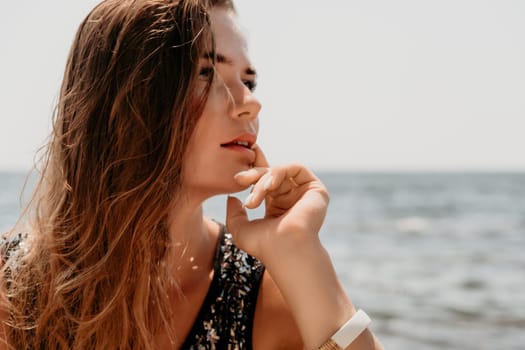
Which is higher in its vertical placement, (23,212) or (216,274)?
(23,212)

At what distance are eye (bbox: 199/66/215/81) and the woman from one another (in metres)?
0.02

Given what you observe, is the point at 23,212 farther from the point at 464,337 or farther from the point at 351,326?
the point at 464,337

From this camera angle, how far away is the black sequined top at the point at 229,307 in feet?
8.06

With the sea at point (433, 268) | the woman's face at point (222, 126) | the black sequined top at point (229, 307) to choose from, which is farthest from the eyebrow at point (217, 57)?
the sea at point (433, 268)

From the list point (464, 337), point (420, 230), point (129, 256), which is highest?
point (129, 256)

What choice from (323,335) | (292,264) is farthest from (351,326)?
(292,264)

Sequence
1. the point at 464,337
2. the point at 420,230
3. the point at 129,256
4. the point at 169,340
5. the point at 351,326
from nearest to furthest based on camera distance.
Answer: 1. the point at 351,326
2. the point at 129,256
3. the point at 169,340
4. the point at 464,337
5. the point at 420,230

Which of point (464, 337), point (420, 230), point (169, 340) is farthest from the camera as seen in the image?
point (420, 230)

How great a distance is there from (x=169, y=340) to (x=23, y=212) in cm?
71

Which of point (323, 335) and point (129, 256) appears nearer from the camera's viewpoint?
point (323, 335)

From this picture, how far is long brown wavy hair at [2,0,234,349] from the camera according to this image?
7.06 feet

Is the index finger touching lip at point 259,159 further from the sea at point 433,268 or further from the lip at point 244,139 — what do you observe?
the sea at point 433,268

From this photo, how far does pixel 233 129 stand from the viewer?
2229 mm

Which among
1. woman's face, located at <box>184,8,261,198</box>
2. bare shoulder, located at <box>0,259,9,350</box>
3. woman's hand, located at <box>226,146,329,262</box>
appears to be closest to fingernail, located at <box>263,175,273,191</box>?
woman's hand, located at <box>226,146,329,262</box>
